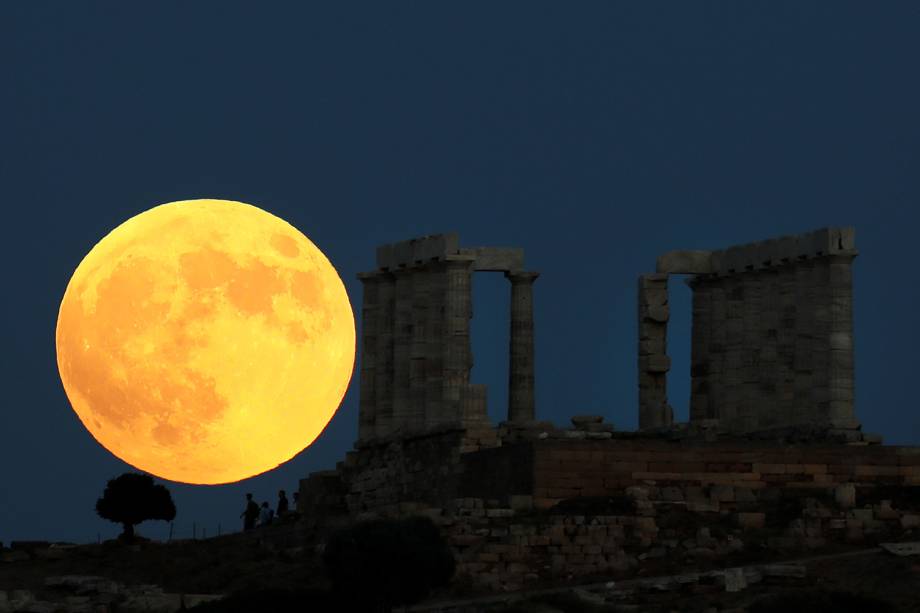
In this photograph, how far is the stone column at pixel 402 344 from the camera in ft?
296

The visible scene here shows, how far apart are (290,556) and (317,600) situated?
27.7 feet

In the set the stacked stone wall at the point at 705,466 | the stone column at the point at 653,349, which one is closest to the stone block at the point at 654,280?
the stone column at the point at 653,349

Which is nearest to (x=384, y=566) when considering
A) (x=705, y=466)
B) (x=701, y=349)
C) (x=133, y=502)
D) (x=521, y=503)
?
(x=521, y=503)

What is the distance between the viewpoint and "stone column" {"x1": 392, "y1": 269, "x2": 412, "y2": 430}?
90.3 meters

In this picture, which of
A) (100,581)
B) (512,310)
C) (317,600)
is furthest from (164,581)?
(512,310)

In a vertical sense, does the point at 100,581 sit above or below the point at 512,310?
below

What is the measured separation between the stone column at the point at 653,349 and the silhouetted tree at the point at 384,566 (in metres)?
22.4

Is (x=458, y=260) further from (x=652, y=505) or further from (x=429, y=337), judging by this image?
(x=652, y=505)

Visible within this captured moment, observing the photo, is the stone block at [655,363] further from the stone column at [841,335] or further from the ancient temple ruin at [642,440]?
the stone column at [841,335]

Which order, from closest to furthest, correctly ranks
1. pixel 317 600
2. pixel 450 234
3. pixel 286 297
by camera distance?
pixel 286 297 < pixel 317 600 < pixel 450 234

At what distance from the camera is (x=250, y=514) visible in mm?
90000

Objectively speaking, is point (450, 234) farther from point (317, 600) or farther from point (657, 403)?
point (317, 600)

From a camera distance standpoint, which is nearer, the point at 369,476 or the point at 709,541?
the point at 709,541

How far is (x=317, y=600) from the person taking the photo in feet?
222
